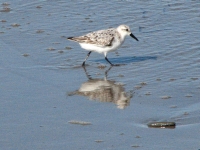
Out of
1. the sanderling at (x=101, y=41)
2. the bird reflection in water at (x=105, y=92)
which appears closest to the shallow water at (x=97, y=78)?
the bird reflection in water at (x=105, y=92)

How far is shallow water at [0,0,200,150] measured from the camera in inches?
253

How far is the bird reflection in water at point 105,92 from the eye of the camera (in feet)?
25.1

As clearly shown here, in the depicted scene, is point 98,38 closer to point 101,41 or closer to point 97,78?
point 101,41

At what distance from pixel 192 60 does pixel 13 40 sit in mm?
3058

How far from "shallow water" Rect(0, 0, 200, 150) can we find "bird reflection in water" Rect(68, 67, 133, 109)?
0.01 meters

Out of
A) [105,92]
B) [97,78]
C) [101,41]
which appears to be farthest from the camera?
[101,41]

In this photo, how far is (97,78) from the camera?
866cm

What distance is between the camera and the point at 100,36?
943 centimetres

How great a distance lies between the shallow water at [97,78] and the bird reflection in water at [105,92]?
1 cm

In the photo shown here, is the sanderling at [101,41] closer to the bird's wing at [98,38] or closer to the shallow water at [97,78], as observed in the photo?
the bird's wing at [98,38]

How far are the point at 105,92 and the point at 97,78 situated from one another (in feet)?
2.22

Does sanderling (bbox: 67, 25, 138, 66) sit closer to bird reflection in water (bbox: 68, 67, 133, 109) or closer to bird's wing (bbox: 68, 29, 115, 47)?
bird's wing (bbox: 68, 29, 115, 47)

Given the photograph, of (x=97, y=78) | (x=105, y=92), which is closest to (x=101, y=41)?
(x=97, y=78)

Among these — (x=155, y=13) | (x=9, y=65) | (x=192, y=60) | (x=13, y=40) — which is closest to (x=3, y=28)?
(x=13, y=40)
